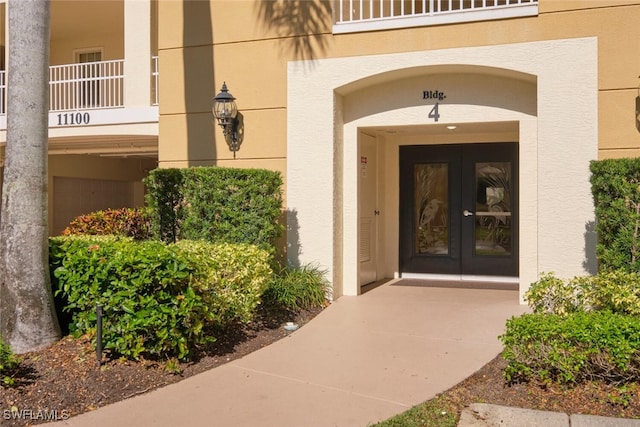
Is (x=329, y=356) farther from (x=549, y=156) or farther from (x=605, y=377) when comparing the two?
(x=549, y=156)

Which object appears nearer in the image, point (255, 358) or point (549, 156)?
point (255, 358)

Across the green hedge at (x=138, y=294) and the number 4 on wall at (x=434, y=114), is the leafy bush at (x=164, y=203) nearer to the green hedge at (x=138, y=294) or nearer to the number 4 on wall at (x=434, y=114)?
the green hedge at (x=138, y=294)

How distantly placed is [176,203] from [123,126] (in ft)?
16.6

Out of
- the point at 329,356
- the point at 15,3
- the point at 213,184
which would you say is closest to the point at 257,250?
the point at 213,184

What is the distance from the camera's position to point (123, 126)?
13.7m

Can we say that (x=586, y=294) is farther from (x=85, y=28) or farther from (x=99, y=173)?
(x=99, y=173)

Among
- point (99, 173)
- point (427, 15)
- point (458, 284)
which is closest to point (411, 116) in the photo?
point (427, 15)

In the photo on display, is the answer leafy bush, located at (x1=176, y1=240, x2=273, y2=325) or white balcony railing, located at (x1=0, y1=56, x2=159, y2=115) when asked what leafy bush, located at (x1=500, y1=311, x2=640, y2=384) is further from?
white balcony railing, located at (x1=0, y1=56, x2=159, y2=115)

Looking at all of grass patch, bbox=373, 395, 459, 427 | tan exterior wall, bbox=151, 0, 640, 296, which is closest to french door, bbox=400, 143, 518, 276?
tan exterior wall, bbox=151, 0, 640, 296

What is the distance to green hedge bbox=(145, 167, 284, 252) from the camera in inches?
352

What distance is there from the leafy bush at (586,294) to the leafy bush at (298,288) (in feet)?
11.3

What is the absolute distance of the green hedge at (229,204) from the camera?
894 cm

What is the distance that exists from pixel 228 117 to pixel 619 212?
583 centimetres

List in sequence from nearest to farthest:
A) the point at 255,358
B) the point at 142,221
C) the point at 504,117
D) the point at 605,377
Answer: the point at 605,377 < the point at 255,358 < the point at 504,117 < the point at 142,221
